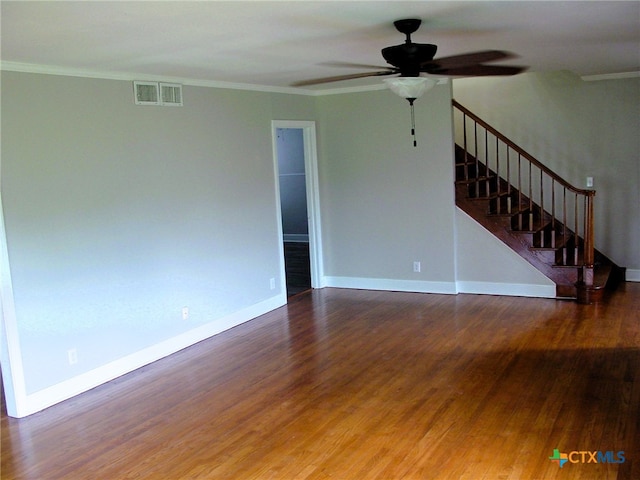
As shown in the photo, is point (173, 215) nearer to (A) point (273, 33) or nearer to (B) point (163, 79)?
(B) point (163, 79)

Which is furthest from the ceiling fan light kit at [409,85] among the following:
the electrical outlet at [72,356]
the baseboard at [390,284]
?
the baseboard at [390,284]

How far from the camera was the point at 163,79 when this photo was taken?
489 cm

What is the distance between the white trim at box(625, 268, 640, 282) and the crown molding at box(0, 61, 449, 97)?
308cm

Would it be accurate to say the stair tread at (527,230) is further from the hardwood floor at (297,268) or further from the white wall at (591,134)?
the hardwood floor at (297,268)

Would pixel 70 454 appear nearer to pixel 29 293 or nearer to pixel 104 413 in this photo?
pixel 104 413

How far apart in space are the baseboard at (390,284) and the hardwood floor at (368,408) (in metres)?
0.99

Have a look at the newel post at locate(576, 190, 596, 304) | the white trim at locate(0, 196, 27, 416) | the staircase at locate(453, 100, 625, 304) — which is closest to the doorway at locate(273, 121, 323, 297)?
the staircase at locate(453, 100, 625, 304)

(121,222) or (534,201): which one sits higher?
(121,222)

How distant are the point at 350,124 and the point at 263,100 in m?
1.21

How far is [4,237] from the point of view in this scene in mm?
3744

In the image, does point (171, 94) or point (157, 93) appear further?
point (171, 94)

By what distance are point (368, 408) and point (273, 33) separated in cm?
238

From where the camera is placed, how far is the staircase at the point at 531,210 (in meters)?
6.00

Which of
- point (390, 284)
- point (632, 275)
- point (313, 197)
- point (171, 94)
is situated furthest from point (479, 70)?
point (632, 275)
